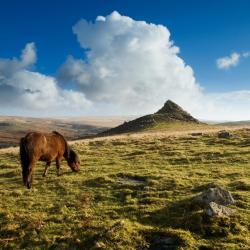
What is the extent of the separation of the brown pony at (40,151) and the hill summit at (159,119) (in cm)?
5230

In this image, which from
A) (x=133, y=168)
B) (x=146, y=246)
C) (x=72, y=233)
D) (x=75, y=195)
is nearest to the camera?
(x=146, y=246)

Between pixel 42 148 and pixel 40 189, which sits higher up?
pixel 42 148

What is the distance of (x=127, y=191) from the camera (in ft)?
65.6

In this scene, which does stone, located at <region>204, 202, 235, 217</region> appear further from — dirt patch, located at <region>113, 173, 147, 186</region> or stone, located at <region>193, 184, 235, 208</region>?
dirt patch, located at <region>113, 173, 147, 186</region>

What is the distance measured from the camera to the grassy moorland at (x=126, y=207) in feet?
46.2

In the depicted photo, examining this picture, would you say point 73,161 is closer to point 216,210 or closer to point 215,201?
point 215,201

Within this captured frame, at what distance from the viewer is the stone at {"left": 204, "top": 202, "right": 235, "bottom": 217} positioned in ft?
50.1

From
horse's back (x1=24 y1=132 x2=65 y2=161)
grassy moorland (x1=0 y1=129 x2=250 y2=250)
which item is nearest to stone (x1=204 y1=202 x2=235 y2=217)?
grassy moorland (x1=0 y1=129 x2=250 y2=250)

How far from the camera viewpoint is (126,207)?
17359 mm

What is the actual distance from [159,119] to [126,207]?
7134 cm

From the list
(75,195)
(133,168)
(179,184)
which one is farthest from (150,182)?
(133,168)

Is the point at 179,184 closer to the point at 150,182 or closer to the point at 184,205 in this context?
the point at 150,182

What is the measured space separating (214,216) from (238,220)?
1.01m

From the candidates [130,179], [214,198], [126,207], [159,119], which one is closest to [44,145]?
[130,179]
